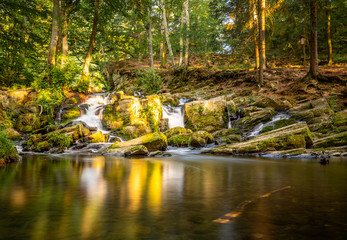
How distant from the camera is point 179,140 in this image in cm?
1428

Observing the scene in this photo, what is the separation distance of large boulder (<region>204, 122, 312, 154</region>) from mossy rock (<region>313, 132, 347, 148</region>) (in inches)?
15.5

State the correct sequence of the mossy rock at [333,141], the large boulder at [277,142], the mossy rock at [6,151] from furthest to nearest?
the large boulder at [277,142] < the mossy rock at [333,141] < the mossy rock at [6,151]

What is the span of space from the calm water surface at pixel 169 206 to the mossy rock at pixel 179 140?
297 inches

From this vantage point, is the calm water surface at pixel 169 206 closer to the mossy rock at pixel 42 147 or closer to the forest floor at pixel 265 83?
the mossy rock at pixel 42 147

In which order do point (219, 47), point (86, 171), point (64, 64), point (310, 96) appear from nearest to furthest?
point (86, 171), point (310, 96), point (64, 64), point (219, 47)

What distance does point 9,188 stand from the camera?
5.04 metres

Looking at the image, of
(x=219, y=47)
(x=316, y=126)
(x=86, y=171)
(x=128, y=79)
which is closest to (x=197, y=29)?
(x=219, y=47)

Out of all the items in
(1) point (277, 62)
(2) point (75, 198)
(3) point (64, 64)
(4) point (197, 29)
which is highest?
(4) point (197, 29)

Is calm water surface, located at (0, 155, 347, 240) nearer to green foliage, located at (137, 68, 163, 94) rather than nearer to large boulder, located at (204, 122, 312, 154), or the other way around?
large boulder, located at (204, 122, 312, 154)

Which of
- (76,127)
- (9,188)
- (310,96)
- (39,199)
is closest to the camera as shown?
(39,199)

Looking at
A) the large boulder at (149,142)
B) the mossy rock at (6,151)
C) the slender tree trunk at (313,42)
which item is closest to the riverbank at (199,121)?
the large boulder at (149,142)

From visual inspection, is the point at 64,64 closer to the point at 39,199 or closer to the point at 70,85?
the point at 70,85

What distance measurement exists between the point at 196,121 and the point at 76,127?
7.53 m

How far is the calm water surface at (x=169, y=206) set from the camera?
2.71 meters
